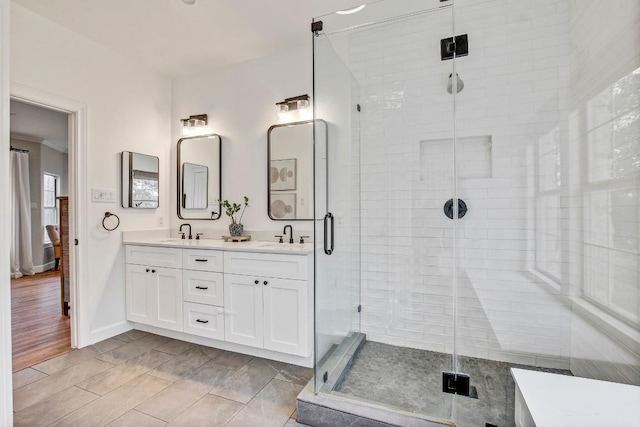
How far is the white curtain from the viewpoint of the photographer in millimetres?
5191

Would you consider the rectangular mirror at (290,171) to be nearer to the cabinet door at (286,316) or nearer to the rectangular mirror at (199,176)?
the rectangular mirror at (199,176)

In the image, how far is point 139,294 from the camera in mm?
2838

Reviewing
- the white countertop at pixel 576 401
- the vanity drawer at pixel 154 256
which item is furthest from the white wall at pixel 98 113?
the white countertop at pixel 576 401

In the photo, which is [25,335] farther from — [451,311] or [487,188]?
[487,188]

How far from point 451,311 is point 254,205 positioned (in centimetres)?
196

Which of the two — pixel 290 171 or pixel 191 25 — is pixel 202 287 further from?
pixel 191 25

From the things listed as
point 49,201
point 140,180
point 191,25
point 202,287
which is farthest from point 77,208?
point 49,201

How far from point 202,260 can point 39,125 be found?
175 inches

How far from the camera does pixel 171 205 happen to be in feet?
11.1

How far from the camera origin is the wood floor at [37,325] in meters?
2.43

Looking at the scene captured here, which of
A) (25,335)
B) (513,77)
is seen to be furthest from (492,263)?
(25,335)

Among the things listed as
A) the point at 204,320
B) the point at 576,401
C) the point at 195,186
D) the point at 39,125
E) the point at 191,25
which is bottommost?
the point at 204,320

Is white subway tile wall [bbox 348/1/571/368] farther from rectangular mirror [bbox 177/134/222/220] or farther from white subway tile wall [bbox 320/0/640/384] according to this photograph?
rectangular mirror [bbox 177/134/222/220]

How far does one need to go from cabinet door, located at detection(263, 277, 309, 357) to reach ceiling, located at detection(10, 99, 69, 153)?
11.7 ft
